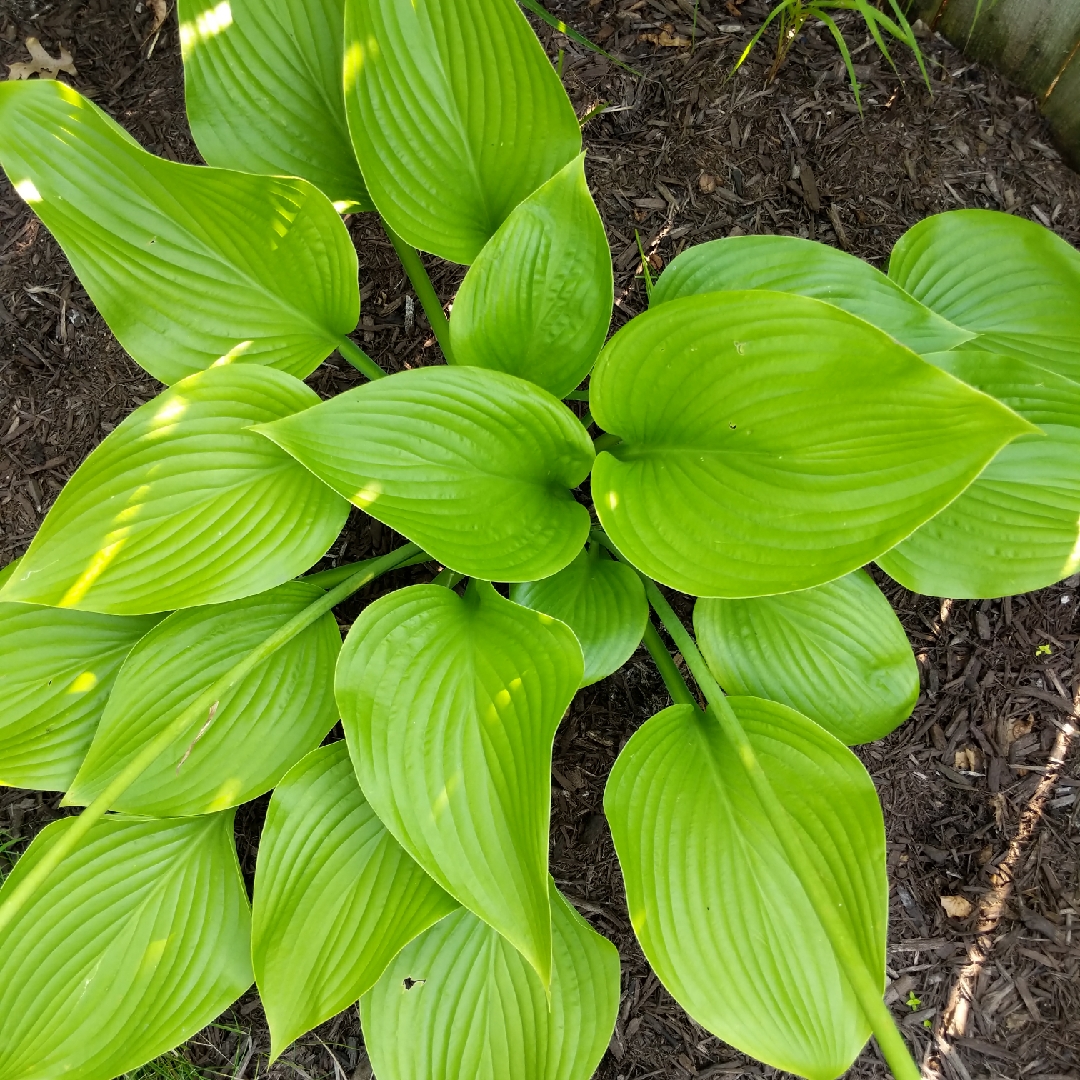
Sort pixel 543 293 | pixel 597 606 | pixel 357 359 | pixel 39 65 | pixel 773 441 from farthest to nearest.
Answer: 1. pixel 39 65
2. pixel 357 359
3. pixel 597 606
4. pixel 543 293
5. pixel 773 441

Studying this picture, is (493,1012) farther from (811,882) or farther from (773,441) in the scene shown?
(773,441)

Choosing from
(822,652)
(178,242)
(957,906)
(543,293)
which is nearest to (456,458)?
(543,293)

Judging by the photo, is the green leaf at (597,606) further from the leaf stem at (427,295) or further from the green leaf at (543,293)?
the leaf stem at (427,295)

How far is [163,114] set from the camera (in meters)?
1.69

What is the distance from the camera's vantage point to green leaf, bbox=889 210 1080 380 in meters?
1.35

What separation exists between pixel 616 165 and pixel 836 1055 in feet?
5.41

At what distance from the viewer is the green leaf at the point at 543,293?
1.15 m

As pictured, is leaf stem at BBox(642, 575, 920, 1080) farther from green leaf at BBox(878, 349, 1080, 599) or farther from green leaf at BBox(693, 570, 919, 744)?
green leaf at BBox(878, 349, 1080, 599)

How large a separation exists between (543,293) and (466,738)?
672 mm

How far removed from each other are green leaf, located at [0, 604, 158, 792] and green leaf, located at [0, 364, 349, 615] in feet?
0.84

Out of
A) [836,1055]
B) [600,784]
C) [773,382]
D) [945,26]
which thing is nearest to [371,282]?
[773,382]

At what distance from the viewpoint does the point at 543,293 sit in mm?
1219

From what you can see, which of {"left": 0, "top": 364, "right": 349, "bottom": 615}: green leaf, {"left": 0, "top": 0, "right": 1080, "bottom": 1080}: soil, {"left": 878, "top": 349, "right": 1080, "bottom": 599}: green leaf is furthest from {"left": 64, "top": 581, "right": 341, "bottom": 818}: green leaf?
{"left": 878, "top": 349, "right": 1080, "bottom": 599}: green leaf

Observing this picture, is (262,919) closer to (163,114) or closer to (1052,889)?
(1052,889)
